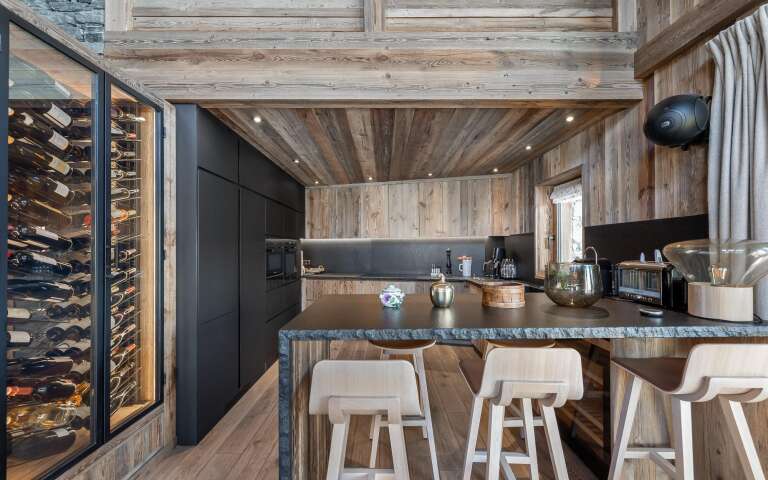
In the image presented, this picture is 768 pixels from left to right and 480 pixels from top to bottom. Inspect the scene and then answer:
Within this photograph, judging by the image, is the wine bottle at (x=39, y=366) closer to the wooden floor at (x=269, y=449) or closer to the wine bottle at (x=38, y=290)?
the wine bottle at (x=38, y=290)

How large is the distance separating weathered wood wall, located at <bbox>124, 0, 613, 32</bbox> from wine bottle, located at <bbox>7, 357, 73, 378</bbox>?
2.14 m

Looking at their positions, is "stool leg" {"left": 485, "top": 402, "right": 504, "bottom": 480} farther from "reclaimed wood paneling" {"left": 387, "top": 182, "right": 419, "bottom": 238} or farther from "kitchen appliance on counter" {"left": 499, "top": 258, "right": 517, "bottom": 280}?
"reclaimed wood paneling" {"left": 387, "top": 182, "right": 419, "bottom": 238}

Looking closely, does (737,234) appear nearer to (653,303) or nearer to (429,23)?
(653,303)

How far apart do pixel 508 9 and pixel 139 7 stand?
2536 mm

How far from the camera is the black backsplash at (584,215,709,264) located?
1.97m

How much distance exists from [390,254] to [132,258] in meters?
4.01

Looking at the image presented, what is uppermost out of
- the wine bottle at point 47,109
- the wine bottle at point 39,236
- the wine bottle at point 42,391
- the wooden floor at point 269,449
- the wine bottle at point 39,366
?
the wine bottle at point 47,109

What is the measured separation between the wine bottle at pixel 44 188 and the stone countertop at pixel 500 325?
129 centimetres

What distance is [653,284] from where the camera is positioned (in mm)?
1749

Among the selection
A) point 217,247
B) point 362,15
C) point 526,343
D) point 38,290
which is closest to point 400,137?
point 362,15

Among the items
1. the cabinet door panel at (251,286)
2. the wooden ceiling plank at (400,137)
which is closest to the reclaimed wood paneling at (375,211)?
the wooden ceiling plank at (400,137)

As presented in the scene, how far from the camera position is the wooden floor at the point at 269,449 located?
6.70 ft

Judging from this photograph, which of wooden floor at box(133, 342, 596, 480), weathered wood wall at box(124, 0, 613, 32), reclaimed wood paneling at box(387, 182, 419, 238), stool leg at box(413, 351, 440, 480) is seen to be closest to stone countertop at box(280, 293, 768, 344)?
stool leg at box(413, 351, 440, 480)

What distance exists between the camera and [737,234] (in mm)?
1606
